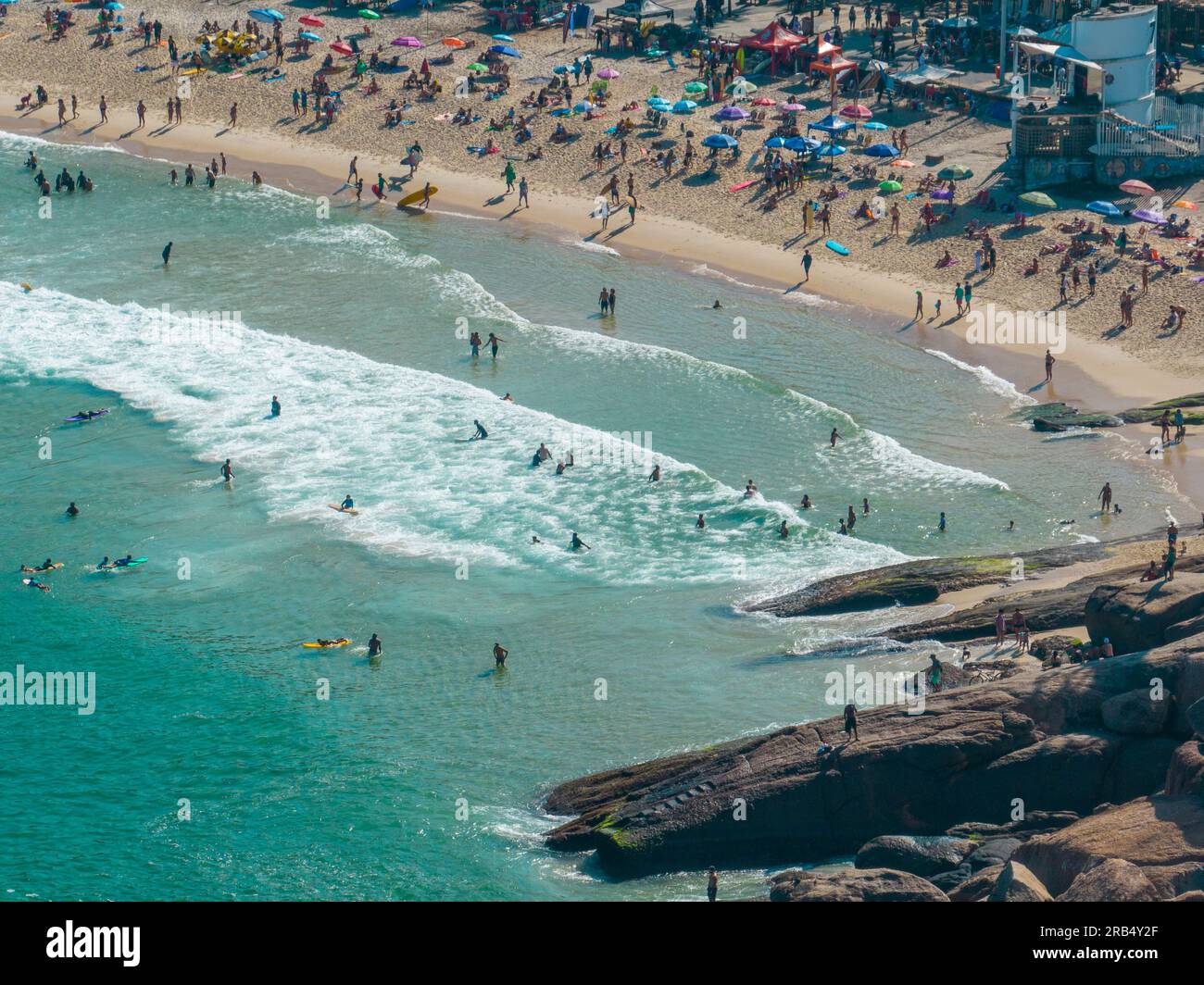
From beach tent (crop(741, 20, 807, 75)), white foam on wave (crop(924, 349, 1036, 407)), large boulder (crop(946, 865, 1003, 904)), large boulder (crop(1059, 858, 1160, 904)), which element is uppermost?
beach tent (crop(741, 20, 807, 75))

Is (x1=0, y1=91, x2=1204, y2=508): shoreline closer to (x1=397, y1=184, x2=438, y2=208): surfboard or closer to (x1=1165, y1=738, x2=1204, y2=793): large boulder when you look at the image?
(x1=397, y1=184, x2=438, y2=208): surfboard

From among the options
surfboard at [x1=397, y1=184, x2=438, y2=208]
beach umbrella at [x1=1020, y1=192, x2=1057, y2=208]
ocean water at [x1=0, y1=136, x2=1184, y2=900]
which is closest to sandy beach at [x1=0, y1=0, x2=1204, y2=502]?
beach umbrella at [x1=1020, y1=192, x2=1057, y2=208]

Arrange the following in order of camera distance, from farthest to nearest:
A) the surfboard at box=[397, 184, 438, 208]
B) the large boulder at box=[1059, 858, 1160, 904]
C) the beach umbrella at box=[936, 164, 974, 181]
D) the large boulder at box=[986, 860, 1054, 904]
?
the surfboard at box=[397, 184, 438, 208], the beach umbrella at box=[936, 164, 974, 181], the large boulder at box=[986, 860, 1054, 904], the large boulder at box=[1059, 858, 1160, 904]

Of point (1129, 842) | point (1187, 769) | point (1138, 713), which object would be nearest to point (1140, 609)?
point (1138, 713)

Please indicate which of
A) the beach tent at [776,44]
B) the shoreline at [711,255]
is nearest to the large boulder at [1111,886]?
the shoreline at [711,255]

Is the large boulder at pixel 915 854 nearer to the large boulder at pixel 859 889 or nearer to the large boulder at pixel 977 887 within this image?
the large boulder at pixel 859 889

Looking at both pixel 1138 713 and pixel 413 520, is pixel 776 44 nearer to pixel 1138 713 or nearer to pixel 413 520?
pixel 413 520
